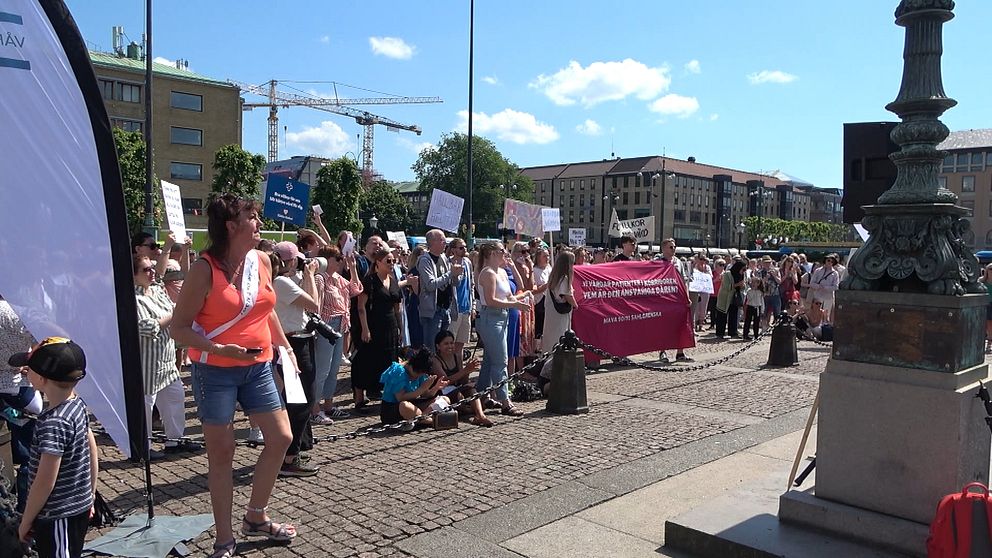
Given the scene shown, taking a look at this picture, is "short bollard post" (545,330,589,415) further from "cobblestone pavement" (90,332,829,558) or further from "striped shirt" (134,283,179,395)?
"striped shirt" (134,283,179,395)

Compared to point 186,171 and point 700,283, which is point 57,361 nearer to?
point 700,283

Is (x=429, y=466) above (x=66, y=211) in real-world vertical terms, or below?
below

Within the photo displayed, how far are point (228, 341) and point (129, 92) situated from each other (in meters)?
65.2

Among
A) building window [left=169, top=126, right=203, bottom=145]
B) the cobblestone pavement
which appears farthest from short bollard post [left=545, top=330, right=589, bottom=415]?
building window [left=169, top=126, right=203, bottom=145]

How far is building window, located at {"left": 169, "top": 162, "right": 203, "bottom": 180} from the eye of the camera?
61.8m

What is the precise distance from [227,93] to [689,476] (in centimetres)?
6655

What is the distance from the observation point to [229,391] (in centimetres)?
411

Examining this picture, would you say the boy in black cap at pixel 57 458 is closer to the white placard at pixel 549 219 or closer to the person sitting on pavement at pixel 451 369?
the person sitting on pavement at pixel 451 369

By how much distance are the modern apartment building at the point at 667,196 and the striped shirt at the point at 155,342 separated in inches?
4411

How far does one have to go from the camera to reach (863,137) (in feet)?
16.1

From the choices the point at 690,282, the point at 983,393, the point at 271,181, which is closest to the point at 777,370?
the point at 690,282

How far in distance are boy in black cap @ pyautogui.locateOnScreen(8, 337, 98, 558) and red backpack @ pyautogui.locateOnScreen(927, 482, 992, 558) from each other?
13.0ft

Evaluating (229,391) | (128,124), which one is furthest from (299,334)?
(128,124)

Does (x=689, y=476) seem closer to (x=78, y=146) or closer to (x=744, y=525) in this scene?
(x=744, y=525)
